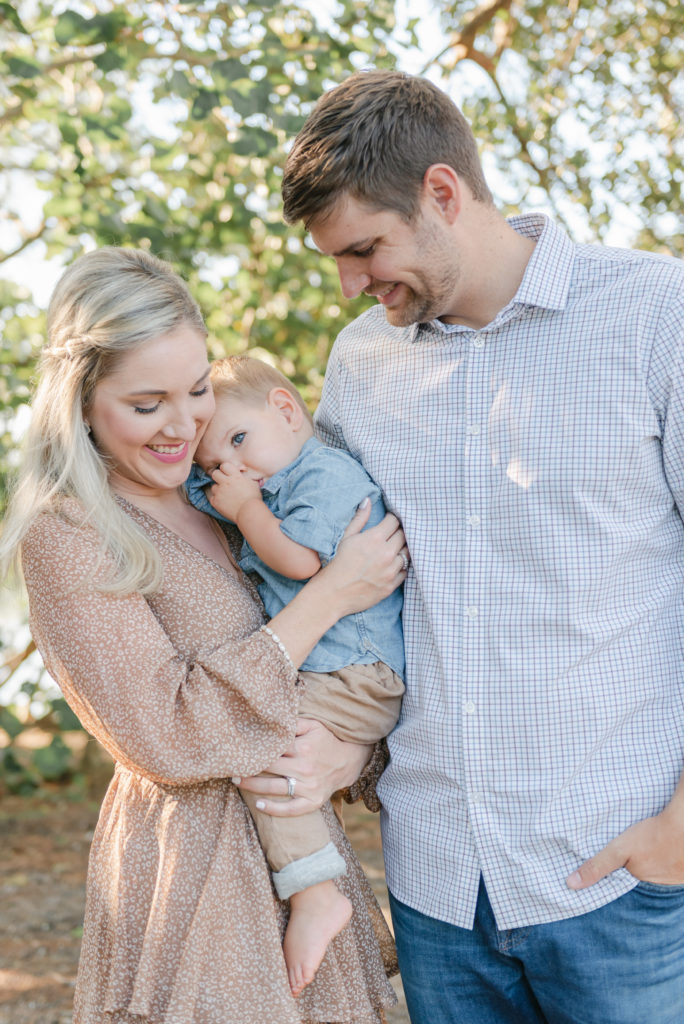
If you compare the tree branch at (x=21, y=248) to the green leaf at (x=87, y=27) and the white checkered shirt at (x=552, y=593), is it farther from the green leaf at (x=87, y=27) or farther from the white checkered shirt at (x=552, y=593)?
the white checkered shirt at (x=552, y=593)

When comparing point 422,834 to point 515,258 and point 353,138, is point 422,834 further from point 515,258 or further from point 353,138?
point 353,138

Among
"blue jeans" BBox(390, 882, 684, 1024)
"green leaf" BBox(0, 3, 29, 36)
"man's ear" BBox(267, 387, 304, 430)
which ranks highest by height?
"green leaf" BBox(0, 3, 29, 36)

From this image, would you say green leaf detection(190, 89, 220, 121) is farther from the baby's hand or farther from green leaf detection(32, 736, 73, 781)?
green leaf detection(32, 736, 73, 781)

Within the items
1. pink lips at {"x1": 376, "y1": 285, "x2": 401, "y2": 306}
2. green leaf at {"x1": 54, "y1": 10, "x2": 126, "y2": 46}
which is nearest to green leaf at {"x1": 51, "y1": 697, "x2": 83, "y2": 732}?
green leaf at {"x1": 54, "y1": 10, "x2": 126, "y2": 46}

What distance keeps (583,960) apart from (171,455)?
3.88 feet

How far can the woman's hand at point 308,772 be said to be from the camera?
1855 mm

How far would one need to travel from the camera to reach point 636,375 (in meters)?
1.73

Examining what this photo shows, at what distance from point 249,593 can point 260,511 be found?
17 centimetres

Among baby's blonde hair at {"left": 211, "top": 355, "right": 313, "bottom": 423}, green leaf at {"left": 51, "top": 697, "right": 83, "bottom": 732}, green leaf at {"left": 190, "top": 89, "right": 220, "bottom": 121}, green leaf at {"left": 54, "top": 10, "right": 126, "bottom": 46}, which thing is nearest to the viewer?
baby's blonde hair at {"left": 211, "top": 355, "right": 313, "bottom": 423}

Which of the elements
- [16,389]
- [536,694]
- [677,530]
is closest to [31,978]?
[16,389]

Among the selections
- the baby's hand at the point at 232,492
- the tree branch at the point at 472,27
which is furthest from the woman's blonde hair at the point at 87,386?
the tree branch at the point at 472,27

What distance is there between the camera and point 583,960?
5.76ft

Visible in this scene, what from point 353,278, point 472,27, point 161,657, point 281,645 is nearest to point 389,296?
point 353,278

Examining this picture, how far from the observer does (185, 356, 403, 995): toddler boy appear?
1853mm
